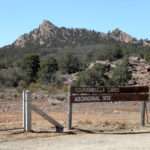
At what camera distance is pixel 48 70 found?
7056cm

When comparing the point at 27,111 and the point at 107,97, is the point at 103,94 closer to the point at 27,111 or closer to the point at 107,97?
the point at 107,97

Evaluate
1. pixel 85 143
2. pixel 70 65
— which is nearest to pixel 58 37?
pixel 70 65

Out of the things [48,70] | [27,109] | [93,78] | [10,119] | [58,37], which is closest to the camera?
[27,109]

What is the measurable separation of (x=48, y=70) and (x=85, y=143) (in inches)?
2264

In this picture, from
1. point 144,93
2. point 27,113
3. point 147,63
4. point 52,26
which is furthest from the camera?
point 52,26

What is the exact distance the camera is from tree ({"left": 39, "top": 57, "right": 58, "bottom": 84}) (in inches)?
2579

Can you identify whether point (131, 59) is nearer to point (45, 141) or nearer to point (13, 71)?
point (13, 71)

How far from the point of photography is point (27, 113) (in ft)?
49.5

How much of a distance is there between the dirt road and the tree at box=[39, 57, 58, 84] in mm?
48422

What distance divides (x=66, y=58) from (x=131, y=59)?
12.5m

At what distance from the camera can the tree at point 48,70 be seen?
215ft

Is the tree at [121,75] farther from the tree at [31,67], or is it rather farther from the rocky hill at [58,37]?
the rocky hill at [58,37]

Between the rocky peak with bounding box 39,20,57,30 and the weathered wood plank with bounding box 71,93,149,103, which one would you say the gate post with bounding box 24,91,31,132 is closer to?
the weathered wood plank with bounding box 71,93,149,103

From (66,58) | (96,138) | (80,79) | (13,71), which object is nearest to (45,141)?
(96,138)
